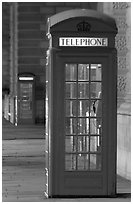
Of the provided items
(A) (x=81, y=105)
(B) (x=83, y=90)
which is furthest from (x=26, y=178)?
(B) (x=83, y=90)

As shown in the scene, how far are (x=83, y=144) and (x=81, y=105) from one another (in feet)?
1.56

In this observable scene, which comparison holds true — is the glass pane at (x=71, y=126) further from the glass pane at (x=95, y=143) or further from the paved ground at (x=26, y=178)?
the paved ground at (x=26, y=178)

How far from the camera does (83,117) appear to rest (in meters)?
9.42

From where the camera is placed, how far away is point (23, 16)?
110 ft

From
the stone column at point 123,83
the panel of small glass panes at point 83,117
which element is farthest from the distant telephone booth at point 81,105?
the stone column at point 123,83

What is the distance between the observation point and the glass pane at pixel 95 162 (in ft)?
30.6

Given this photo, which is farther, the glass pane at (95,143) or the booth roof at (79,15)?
the glass pane at (95,143)

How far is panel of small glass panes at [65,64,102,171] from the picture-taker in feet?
30.5

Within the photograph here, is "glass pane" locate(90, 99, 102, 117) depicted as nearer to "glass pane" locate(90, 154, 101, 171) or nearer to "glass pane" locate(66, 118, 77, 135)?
"glass pane" locate(66, 118, 77, 135)

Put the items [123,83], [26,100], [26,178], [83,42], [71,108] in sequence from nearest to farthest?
[83,42] → [71,108] → [26,178] → [123,83] → [26,100]

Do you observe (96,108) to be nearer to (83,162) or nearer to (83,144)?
(83,144)

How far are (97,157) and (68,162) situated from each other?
0.36 meters

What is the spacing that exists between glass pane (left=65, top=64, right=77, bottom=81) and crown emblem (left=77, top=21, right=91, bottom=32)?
0.44 metres

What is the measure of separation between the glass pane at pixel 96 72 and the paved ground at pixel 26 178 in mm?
1450
